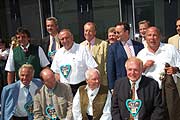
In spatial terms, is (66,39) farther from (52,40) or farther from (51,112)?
(51,112)

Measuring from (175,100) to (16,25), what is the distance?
20.1 ft

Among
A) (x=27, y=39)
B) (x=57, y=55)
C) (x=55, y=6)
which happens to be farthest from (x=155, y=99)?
(x=55, y=6)

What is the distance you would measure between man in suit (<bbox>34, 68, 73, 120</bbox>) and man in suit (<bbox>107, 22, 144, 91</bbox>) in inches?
24.4

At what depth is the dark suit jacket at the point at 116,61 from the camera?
429 cm

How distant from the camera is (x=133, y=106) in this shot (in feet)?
11.7

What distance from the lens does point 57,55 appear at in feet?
14.5

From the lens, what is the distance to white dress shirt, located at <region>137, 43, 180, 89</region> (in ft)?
12.7

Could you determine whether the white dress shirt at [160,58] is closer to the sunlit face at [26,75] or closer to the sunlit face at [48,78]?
the sunlit face at [48,78]

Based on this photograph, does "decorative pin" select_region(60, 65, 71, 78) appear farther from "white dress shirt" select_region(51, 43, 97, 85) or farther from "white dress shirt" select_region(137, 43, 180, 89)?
"white dress shirt" select_region(137, 43, 180, 89)

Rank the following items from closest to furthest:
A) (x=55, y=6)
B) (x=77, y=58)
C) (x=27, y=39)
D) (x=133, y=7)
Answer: (x=77, y=58) < (x=27, y=39) < (x=133, y=7) < (x=55, y=6)

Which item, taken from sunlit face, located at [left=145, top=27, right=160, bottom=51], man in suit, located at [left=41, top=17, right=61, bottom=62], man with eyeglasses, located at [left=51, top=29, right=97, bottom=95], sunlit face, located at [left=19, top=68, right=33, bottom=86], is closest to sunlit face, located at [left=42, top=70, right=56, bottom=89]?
sunlit face, located at [left=19, top=68, right=33, bottom=86]

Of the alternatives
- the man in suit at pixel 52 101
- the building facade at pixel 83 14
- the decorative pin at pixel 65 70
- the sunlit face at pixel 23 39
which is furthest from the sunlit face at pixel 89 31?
the building facade at pixel 83 14

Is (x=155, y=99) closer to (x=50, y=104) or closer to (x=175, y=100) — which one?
(x=175, y=100)

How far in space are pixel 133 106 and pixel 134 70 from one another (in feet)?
1.19
